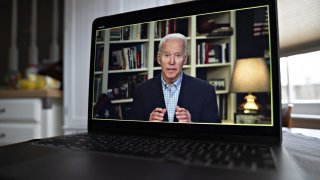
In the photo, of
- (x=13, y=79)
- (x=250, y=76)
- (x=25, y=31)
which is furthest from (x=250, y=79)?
(x=25, y=31)

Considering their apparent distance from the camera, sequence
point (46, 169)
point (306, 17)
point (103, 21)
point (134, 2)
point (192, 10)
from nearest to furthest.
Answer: point (46, 169) → point (192, 10) → point (103, 21) → point (306, 17) → point (134, 2)

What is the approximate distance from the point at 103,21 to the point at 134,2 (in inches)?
27.7

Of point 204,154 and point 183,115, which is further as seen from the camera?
point 183,115

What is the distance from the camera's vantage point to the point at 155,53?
1.92 feet

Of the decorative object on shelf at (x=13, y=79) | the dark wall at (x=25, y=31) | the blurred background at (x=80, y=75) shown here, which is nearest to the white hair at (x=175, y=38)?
the blurred background at (x=80, y=75)

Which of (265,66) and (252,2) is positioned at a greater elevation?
(252,2)

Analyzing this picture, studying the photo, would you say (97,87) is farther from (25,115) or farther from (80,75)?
(25,115)

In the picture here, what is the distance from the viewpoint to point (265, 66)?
0.47 m

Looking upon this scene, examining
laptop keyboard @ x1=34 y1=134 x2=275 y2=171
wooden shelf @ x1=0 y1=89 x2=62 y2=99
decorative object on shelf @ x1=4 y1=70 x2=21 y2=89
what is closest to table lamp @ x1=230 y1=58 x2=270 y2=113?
laptop keyboard @ x1=34 y1=134 x2=275 y2=171

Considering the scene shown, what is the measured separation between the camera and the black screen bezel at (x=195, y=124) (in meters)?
0.46

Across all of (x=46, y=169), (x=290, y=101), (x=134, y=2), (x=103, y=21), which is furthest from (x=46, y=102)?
(x=290, y=101)

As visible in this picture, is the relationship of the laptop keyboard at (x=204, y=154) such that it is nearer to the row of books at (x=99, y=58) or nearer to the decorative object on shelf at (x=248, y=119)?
the decorative object on shelf at (x=248, y=119)

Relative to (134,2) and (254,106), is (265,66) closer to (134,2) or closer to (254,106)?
(254,106)

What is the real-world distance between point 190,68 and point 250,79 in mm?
129
